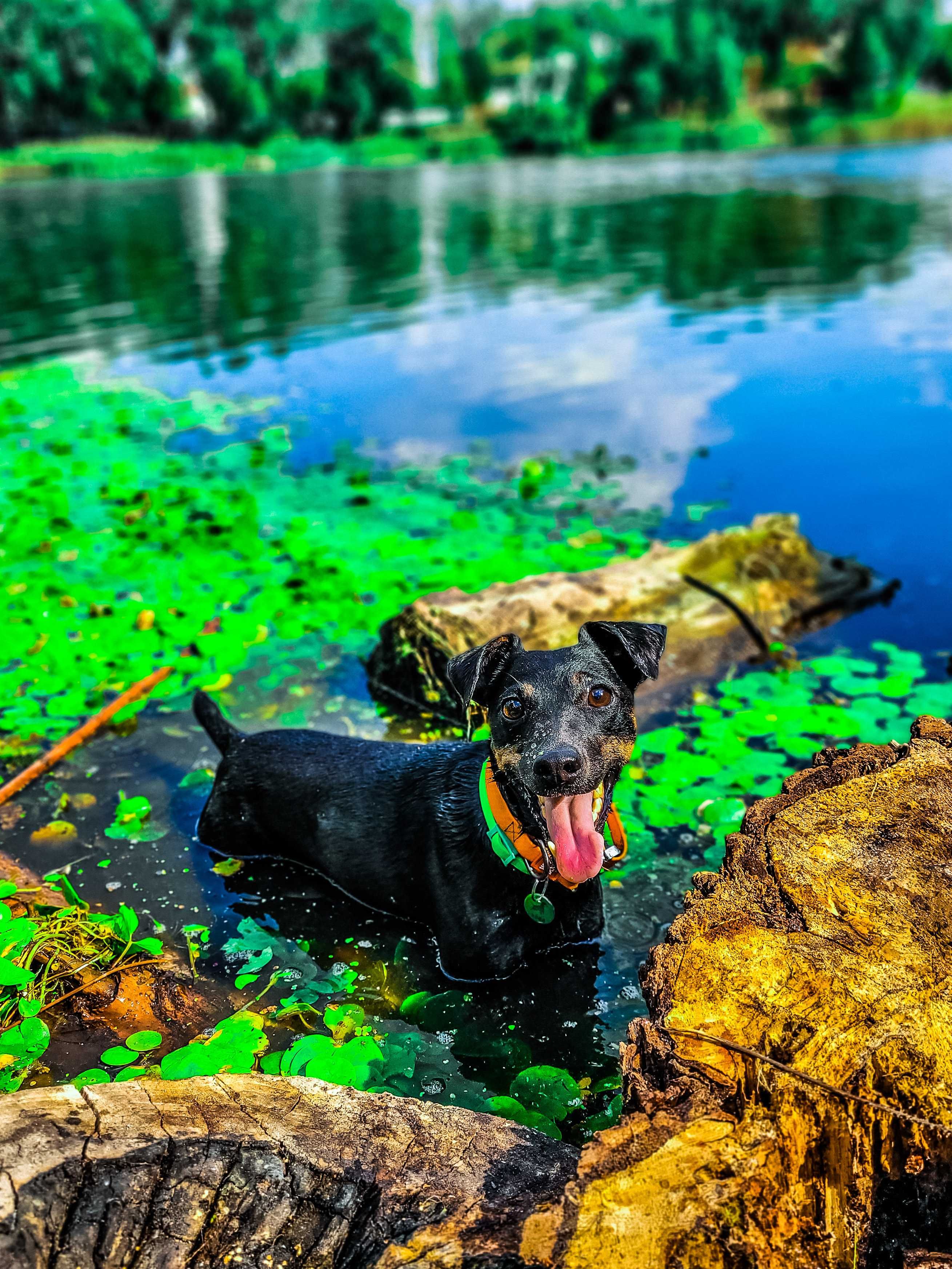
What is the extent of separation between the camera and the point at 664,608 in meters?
6.61

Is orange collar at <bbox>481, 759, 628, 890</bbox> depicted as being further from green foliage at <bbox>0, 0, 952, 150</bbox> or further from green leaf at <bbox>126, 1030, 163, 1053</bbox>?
green foliage at <bbox>0, 0, 952, 150</bbox>

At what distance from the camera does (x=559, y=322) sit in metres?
17.3

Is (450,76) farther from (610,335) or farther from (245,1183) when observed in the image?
(245,1183)

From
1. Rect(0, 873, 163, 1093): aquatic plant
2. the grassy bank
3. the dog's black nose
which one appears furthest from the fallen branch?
the grassy bank

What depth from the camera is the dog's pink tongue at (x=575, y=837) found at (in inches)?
138

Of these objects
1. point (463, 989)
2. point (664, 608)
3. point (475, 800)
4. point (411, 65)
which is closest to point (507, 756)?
point (475, 800)

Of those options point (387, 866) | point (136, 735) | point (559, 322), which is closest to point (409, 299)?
point (559, 322)

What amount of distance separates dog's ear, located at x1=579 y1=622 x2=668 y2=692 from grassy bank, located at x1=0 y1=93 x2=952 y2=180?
7451cm

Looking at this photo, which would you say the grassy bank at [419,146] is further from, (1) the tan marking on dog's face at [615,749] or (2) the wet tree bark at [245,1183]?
(2) the wet tree bark at [245,1183]

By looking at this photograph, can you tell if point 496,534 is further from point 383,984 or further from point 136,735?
point 383,984

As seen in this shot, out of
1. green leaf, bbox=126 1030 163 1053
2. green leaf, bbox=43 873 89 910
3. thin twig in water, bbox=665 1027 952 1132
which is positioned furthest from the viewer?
green leaf, bbox=43 873 89 910

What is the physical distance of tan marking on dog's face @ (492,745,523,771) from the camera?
11.4 feet

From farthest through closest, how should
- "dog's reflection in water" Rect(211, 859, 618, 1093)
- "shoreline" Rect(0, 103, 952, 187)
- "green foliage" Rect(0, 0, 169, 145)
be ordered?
"green foliage" Rect(0, 0, 169, 145) < "shoreline" Rect(0, 103, 952, 187) < "dog's reflection in water" Rect(211, 859, 618, 1093)

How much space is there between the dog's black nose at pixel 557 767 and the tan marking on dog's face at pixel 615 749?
0.81 feet
